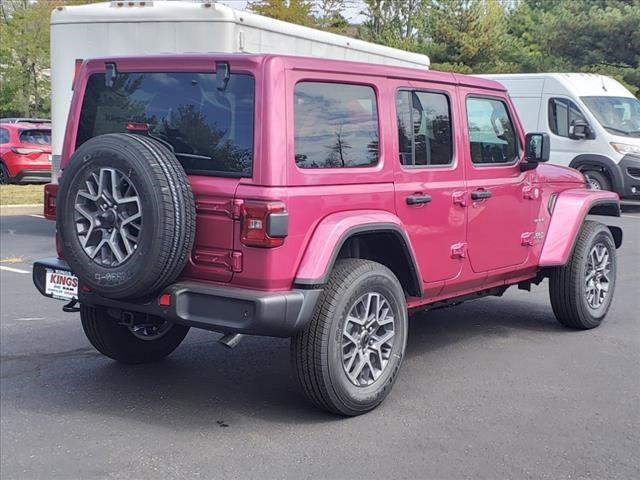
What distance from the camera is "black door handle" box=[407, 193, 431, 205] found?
16.7 feet

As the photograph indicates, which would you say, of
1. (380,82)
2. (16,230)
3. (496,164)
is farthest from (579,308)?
(16,230)

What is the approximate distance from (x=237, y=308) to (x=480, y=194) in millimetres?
2153

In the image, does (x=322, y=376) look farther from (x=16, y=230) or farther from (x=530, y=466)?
(x=16, y=230)

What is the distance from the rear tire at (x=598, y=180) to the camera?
52.0 ft

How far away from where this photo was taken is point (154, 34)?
33.5ft

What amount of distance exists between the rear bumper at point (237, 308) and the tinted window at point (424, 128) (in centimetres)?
128

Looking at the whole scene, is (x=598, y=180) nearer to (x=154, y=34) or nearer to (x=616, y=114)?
(x=616, y=114)

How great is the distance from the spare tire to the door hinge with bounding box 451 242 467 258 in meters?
1.89

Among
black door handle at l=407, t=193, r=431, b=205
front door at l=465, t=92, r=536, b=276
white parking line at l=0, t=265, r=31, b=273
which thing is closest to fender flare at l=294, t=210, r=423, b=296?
black door handle at l=407, t=193, r=431, b=205

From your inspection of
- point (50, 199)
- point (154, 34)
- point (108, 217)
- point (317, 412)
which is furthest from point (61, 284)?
point (154, 34)

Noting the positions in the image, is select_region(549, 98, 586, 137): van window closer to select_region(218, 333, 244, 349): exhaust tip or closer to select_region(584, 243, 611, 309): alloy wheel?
select_region(584, 243, 611, 309): alloy wheel

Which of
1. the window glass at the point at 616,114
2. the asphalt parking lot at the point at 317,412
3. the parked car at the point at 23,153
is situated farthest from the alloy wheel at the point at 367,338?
the parked car at the point at 23,153

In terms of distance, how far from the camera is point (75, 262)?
4543 mm

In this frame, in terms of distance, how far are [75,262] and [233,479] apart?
1.46m
